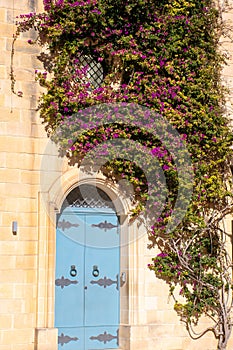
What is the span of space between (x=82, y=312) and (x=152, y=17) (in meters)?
4.68

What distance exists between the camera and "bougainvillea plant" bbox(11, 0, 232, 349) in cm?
896

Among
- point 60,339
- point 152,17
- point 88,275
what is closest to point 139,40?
point 152,17

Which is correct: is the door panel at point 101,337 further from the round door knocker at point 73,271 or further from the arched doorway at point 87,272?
the round door knocker at point 73,271

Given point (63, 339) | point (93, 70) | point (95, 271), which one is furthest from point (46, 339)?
point (93, 70)

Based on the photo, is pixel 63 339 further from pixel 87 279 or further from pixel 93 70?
pixel 93 70

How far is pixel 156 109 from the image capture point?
925cm

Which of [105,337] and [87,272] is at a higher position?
[87,272]

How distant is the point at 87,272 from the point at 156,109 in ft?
8.92

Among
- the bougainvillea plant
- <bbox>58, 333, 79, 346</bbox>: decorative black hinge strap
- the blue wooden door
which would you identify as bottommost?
<bbox>58, 333, 79, 346</bbox>: decorative black hinge strap

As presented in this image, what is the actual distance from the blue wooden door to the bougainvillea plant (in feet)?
2.12

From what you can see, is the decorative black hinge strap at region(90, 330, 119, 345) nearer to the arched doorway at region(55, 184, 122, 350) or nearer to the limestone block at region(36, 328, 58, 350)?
the arched doorway at region(55, 184, 122, 350)

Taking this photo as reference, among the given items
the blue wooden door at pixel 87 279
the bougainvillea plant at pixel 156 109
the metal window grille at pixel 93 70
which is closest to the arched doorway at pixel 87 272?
the blue wooden door at pixel 87 279

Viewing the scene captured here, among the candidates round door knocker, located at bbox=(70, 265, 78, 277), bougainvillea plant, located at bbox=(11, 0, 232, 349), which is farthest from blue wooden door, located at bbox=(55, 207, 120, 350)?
bougainvillea plant, located at bbox=(11, 0, 232, 349)

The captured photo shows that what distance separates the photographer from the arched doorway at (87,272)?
29.2 ft
